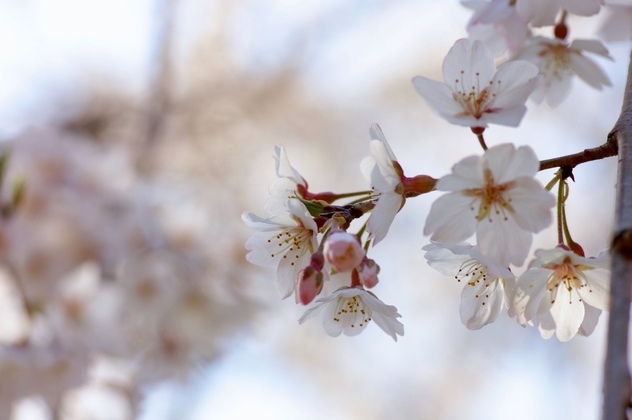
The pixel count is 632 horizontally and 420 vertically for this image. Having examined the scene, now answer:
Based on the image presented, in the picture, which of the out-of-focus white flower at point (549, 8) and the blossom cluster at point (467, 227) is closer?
the blossom cluster at point (467, 227)

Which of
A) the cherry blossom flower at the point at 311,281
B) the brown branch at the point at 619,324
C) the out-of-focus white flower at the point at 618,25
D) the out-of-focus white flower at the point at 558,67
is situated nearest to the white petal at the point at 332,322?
the cherry blossom flower at the point at 311,281

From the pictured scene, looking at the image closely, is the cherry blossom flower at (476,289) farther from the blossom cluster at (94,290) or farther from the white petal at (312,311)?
the blossom cluster at (94,290)

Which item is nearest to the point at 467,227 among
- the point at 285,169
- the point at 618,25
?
the point at 285,169

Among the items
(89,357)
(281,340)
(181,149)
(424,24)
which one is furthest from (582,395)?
(89,357)

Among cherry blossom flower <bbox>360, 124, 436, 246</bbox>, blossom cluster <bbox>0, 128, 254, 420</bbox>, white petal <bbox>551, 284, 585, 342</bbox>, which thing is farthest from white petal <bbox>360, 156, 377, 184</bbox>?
blossom cluster <bbox>0, 128, 254, 420</bbox>

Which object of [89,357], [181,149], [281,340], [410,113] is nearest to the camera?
[89,357]

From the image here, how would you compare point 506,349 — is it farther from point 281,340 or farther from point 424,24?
point 424,24
